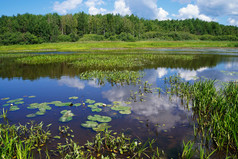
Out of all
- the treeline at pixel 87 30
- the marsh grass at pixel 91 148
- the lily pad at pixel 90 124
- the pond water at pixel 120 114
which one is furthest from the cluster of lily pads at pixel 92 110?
the treeline at pixel 87 30

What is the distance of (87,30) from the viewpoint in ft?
383

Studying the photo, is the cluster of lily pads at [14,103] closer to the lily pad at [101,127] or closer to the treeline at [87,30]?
the lily pad at [101,127]

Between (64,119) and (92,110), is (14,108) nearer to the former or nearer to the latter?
(64,119)

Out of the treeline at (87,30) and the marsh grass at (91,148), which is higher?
the treeline at (87,30)

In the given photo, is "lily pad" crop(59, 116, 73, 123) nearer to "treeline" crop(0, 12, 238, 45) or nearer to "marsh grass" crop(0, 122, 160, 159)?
"marsh grass" crop(0, 122, 160, 159)

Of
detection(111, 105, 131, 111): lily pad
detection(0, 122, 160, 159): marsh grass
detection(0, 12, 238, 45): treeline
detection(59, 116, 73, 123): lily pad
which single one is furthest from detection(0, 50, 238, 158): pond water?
detection(0, 12, 238, 45): treeline

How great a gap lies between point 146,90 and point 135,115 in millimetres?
4327

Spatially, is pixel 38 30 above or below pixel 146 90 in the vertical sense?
above

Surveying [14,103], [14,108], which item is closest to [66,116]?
[14,108]

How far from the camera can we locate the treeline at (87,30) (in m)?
87.6

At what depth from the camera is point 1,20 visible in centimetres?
10594

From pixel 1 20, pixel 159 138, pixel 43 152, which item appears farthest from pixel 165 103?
pixel 1 20

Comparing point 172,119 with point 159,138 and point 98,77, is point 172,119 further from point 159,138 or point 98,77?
point 98,77

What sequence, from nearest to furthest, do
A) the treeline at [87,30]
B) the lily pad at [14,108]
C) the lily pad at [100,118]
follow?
1. the lily pad at [100,118]
2. the lily pad at [14,108]
3. the treeline at [87,30]
